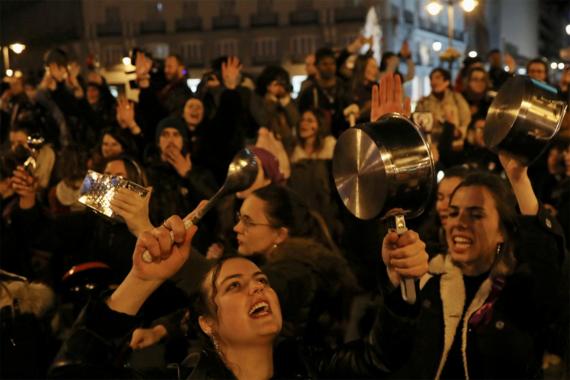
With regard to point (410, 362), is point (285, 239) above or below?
above

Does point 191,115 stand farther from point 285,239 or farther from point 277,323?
point 277,323

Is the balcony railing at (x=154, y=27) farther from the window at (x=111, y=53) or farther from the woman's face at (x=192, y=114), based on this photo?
the woman's face at (x=192, y=114)

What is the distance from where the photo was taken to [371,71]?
28.9 ft

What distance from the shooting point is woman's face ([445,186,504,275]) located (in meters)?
3.28

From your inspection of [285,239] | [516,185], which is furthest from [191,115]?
[516,185]

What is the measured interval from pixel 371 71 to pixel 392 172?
6.68 meters

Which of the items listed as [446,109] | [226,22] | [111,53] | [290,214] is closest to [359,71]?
[446,109]

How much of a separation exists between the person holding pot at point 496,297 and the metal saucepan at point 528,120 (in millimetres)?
71

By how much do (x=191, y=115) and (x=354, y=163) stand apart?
204 inches

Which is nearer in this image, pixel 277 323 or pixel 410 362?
pixel 277 323

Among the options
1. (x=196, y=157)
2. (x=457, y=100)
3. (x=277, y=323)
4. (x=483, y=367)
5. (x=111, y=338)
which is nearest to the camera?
(x=111, y=338)

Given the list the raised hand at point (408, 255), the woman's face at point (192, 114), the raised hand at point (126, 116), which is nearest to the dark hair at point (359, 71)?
the woman's face at point (192, 114)

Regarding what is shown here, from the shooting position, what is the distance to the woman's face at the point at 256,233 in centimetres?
381

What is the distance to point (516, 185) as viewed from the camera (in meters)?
3.18
